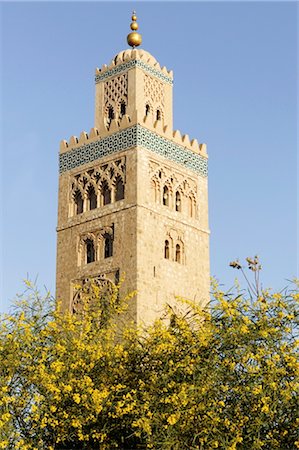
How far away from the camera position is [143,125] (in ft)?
88.2

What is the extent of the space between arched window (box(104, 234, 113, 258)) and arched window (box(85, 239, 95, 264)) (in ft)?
1.63

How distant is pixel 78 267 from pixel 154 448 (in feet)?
42.9

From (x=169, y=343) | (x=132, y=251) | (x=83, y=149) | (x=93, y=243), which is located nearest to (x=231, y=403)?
(x=169, y=343)

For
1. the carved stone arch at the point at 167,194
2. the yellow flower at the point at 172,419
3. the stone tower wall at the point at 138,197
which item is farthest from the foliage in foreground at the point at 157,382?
the carved stone arch at the point at 167,194

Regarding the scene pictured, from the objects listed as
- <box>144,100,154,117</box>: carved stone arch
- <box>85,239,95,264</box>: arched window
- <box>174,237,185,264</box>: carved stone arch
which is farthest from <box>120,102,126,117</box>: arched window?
<box>174,237,185,264</box>: carved stone arch

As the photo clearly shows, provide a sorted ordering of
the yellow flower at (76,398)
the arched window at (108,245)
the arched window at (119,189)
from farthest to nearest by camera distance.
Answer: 1. the arched window at (119,189)
2. the arched window at (108,245)
3. the yellow flower at (76,398)

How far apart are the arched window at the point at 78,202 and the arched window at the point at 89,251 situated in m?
1.15

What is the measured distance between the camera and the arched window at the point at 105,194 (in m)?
27.1

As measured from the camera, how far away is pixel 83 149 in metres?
28.2

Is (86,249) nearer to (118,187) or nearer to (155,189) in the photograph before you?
(118,187)

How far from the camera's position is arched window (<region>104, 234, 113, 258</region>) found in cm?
2650

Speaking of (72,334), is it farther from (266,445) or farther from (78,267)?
(78,267)

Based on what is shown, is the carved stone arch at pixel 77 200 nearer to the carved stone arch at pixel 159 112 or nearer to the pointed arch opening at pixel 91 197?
the pointed arch opening at pixel 91 197

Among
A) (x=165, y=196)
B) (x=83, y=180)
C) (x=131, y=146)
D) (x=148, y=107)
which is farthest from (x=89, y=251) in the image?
(x=148, y=107)
